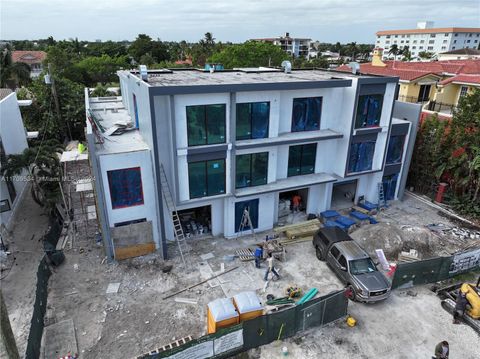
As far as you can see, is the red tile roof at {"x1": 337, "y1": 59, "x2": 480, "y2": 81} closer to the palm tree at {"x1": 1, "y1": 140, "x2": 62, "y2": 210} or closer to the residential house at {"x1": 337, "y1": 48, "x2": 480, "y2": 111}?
the residential house at {"x1": 337, "y1": 48, "x2": 480, "y2": 111}

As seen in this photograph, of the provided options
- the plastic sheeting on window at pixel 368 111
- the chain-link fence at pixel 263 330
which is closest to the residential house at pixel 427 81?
the plastic sheeting on window at pixel 368 111

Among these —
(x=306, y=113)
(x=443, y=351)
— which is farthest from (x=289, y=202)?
(x=443, y=351)

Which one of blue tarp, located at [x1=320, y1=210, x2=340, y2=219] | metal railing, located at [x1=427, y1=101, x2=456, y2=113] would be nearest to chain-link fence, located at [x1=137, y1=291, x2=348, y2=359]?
blue tarp, located at [x1=320, y1=210, x2=340, y2=219]

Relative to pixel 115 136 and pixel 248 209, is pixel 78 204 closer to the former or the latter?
pixel 115 136

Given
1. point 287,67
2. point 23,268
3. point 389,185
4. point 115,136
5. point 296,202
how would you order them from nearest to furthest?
point 23,268, point 115,136, point 296,202, point 287,67, point 389,185

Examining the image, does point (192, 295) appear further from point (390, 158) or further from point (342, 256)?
point (390, 158)
